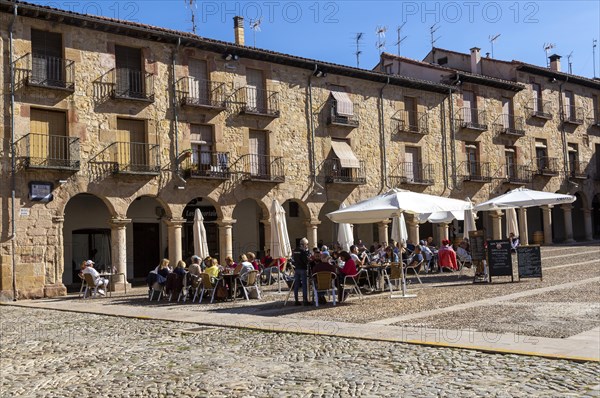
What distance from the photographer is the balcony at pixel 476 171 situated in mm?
31922

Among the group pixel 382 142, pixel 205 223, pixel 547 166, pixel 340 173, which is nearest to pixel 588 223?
pixel 547 166

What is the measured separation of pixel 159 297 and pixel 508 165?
76.2 feet

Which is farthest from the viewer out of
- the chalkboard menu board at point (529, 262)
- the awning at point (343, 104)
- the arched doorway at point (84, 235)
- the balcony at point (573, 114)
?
the balcony at point (573, 114)

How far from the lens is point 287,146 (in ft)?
84.3

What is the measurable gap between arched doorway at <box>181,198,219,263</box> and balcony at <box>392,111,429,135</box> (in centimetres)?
910

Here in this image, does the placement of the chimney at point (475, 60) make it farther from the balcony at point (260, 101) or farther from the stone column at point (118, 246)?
the stone column at point (118, 246)

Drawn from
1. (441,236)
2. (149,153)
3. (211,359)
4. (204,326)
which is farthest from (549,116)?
(211,359)

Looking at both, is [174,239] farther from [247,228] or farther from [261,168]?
[247,228]

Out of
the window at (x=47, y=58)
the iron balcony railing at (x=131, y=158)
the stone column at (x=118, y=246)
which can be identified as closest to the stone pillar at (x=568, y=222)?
the iron balcony railing at (x=131, y=158)

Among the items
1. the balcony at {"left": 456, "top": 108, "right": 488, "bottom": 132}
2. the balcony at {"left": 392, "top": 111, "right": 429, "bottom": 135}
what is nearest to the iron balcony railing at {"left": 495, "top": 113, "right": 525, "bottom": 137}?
the balcony at {"left": 456, "top": 108, "right": 488, "bottom": 132}

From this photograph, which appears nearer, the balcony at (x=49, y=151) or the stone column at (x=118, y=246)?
the balcony at (x=49, y=151)

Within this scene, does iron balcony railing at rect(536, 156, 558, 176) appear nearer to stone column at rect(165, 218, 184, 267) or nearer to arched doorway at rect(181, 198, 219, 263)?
arched doorway at rect(181, 198, 219, 263)

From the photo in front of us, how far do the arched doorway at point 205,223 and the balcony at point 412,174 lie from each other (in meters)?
8.08

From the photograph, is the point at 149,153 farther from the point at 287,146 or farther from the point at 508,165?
the point at 508,165
